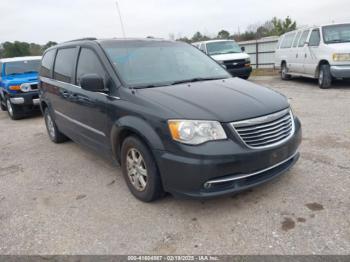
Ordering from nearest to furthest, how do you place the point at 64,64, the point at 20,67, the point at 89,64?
1. the point at 89,64
2. the point at 64,64
3. the point at 20,67

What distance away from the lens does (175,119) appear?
2.85m


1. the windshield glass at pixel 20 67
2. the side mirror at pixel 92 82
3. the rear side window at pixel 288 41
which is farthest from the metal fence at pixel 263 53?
the side mirror at pixel 92 82

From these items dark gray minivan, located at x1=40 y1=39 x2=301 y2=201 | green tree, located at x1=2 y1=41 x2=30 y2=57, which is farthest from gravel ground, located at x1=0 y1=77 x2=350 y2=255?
green tree, located at x1=2 y1=41 x2=30 y2=57

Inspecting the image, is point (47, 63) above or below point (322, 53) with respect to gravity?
above

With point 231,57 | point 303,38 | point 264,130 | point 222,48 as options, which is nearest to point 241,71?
point 231,57

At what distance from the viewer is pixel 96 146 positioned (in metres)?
4.16

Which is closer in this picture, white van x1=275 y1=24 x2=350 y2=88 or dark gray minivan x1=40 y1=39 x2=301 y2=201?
dark gray minivan x1=40 y1=39 x2=301 y2=201

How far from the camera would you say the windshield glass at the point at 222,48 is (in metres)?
13.6

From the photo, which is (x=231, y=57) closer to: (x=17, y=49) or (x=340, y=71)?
(x=340, y=71)

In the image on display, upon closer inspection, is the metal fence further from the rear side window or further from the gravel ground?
the gravel ground

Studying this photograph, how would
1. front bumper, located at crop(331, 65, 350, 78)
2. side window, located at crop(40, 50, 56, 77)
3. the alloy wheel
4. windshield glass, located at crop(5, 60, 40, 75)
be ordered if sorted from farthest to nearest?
1. windshield glass, located at crop(5, 60, 40, 75)
2. front bumper, located at crop(331, 65, 350, 78)
3. side window, located at crop(40, 50, 56, 77)
4. the alloy wheel

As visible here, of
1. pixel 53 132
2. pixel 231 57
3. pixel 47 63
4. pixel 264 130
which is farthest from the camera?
pixel 231 57

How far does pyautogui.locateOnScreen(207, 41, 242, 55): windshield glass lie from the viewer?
13590 mm

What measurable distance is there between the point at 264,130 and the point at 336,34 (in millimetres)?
8125
